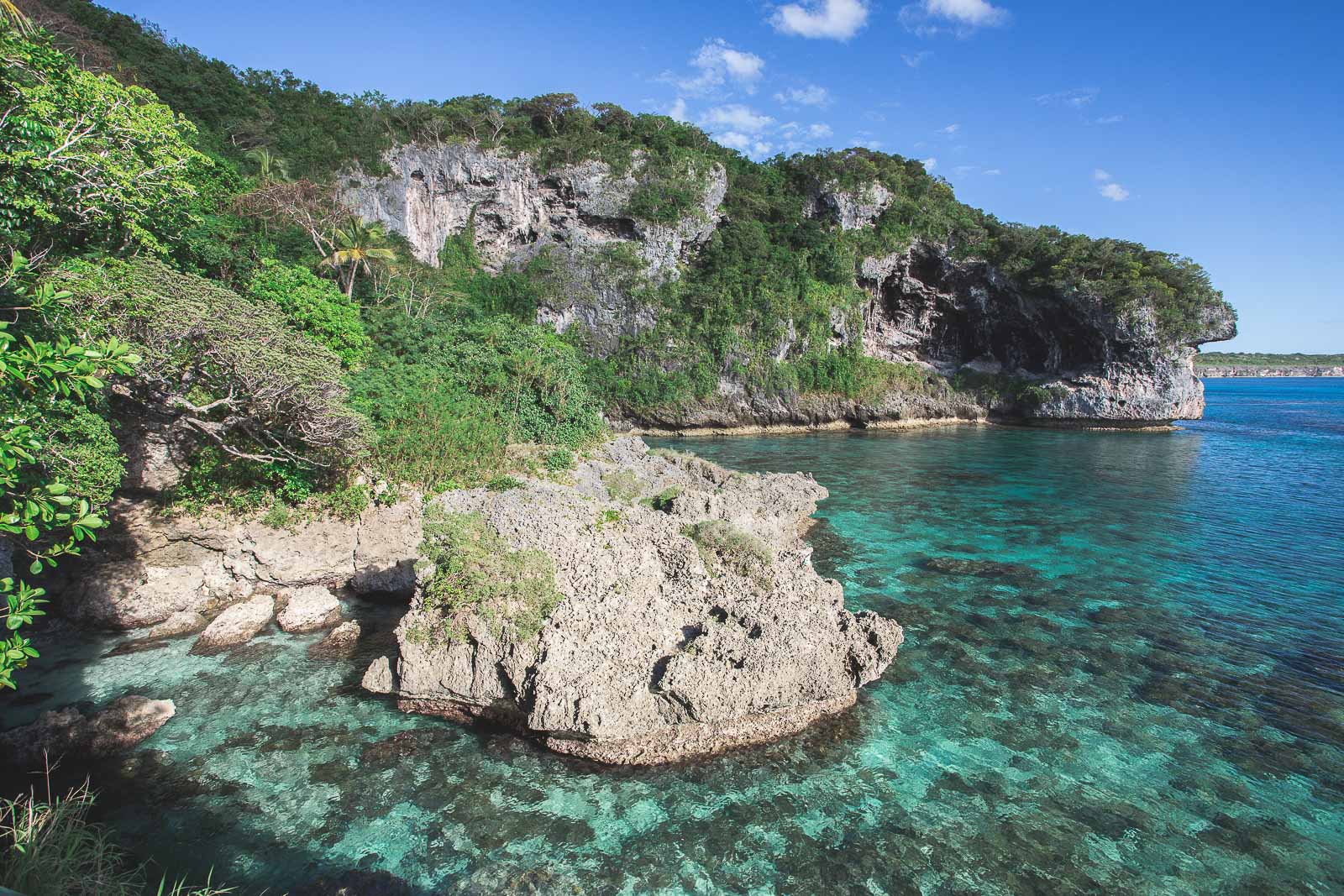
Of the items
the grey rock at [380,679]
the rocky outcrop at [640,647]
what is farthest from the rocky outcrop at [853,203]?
the grey rock at [380,679]

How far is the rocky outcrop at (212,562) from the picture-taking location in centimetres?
928

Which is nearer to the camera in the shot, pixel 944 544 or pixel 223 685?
pixel 223 685

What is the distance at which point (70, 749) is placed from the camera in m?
6.47

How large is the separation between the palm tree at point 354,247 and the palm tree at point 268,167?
341 cm

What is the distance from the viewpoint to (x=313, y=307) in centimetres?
1299

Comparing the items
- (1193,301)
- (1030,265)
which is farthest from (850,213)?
(1193,301)

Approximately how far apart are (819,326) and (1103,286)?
19957 mm

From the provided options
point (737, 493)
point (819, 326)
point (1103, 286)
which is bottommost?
point (737, 493)

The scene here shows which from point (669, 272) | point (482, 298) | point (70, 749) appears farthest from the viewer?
point (669, 272)

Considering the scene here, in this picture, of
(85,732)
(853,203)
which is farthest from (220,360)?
(853,203)

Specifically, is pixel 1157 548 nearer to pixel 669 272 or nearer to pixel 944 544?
pixel 944 544

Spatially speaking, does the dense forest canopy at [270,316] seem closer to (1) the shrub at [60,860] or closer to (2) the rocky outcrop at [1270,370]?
(1) the shrub at [60,860]

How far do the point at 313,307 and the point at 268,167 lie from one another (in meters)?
23.3

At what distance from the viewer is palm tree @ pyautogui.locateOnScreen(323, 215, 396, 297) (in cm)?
2305
